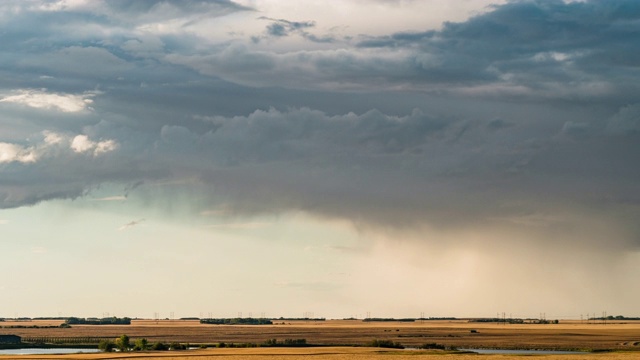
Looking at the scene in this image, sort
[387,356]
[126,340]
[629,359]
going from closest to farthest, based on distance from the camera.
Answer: [629,359] < [387,356] < [126,340]

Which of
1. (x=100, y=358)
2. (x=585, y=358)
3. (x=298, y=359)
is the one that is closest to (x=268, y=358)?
(x=298, y=359)

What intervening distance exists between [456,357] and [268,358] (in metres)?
29.0

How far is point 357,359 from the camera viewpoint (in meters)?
142

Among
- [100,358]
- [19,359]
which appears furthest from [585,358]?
[19,359]

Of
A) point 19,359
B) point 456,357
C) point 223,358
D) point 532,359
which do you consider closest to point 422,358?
point 456,357

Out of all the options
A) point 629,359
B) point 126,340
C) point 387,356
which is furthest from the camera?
point 126,340

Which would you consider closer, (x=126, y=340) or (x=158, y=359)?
(x=158, y=359)

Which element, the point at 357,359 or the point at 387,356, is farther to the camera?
the point at 387,356

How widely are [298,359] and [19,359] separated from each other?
41.1 metres

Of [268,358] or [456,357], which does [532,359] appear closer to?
[456,357]

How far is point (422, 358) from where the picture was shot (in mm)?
147250

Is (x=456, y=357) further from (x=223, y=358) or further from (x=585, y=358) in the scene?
(x=223, y=358)

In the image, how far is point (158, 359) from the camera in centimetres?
14500

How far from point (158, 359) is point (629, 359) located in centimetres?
6850
